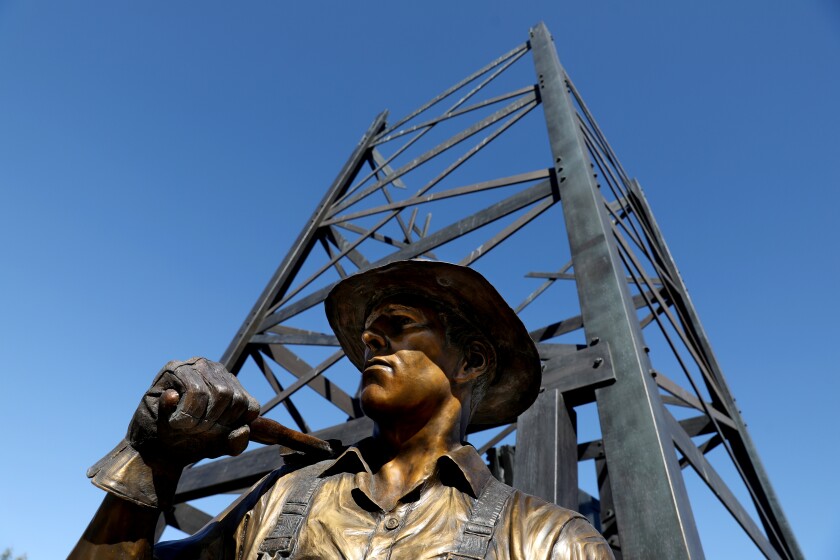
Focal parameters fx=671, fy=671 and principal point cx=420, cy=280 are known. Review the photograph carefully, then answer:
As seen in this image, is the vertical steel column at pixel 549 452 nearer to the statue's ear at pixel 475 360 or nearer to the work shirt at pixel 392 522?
the statue's ear at pixel 475 360

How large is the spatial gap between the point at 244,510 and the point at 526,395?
1023mm

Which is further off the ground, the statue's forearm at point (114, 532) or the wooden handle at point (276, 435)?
the wooden handle at point (276, 435)

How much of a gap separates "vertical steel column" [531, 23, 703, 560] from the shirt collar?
1.06 m

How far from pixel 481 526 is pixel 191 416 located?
31.0 inches

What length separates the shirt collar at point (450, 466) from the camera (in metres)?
1.96

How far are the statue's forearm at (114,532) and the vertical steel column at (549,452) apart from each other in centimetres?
174

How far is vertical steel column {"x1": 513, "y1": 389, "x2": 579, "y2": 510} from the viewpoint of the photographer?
3.10 m

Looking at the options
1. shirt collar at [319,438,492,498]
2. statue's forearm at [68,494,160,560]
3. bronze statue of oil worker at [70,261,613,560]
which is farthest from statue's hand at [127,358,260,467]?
shirt collar at [319,438,492,498]

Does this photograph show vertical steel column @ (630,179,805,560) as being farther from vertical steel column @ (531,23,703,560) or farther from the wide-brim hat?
the wide-brim hat

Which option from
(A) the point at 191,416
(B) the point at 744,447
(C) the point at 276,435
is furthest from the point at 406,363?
(B) the point at 744,447

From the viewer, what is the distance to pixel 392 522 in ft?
6.05

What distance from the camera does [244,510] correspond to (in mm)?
2068

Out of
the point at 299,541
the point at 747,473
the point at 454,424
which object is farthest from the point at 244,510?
the point at 747,473

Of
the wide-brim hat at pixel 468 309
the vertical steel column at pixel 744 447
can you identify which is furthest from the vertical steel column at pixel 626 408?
the vertical steel column at pixel 744 447
